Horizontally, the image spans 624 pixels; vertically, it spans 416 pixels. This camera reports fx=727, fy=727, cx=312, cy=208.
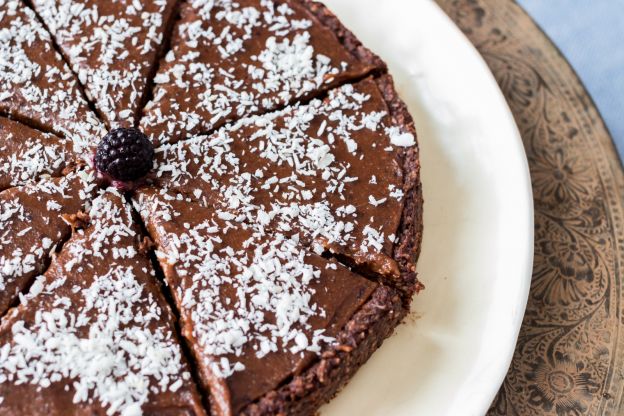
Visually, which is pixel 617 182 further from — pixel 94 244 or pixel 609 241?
pixel 94 244

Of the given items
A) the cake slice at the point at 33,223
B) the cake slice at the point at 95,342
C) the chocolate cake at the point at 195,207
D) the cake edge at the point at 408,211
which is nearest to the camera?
the cake slice at the point at 95,342

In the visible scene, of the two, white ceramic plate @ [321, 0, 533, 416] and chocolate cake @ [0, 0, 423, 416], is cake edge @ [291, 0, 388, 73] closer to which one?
chocolate cake @ [0, 0, 423, 416]

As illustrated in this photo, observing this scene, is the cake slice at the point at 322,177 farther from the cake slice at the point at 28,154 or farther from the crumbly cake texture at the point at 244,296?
the cake slice at the point at 28,154

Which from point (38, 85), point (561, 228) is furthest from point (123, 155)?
point (561, 228)

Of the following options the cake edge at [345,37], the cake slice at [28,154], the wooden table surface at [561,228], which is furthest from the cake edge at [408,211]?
the cake slice at [28,154]

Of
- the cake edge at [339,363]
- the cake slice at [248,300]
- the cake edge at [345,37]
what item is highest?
the cake edge at [345,37]

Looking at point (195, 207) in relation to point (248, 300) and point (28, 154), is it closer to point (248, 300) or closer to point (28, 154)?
point (248, 300)
